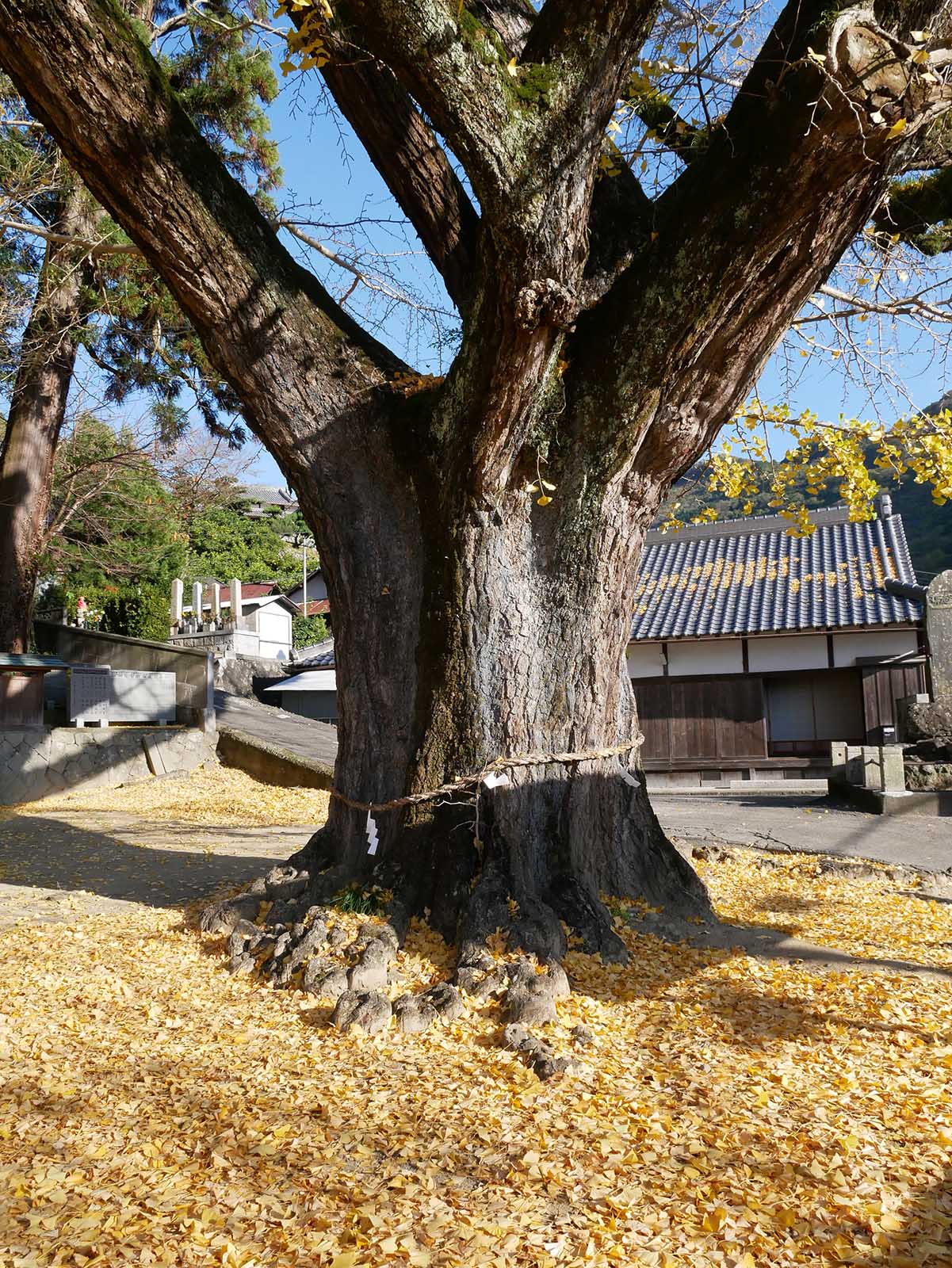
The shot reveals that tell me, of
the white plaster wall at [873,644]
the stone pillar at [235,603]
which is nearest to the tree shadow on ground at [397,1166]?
the white plaster wall at [873,644]

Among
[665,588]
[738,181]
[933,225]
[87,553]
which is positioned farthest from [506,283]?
[665,588]

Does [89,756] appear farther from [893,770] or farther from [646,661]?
[646,661]

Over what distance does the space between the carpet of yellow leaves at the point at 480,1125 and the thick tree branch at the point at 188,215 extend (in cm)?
273

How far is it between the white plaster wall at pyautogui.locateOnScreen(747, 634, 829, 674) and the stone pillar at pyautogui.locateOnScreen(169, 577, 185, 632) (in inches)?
693

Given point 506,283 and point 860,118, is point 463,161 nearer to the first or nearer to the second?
point 506,283

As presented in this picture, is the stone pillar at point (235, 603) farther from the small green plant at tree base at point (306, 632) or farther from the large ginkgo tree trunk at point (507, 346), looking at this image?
the large ginkgo tree trunk at point (507, 346)

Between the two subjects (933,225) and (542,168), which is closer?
(542,168)

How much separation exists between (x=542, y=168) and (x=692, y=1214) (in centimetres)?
363

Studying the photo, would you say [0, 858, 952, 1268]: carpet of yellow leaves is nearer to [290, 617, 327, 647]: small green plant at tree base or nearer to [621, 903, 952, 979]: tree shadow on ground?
[621, 903, 952, 979]: tree shadow on ground

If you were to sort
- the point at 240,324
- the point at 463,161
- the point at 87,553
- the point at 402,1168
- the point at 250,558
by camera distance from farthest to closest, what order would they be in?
1. the point at 250,558
2. the point at 87,553
3. the point at 240,324
4. the point at 463,161
5. the point at 402,1168

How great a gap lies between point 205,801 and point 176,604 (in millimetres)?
17792

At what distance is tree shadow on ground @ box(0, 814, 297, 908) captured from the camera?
6.14 meters

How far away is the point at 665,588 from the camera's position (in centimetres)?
1944

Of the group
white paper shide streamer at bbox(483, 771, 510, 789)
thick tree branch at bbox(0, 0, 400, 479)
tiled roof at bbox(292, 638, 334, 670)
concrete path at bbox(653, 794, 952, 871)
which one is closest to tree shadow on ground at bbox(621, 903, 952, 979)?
white paper shide streamer at bbox(483, 771, 510, 789)
